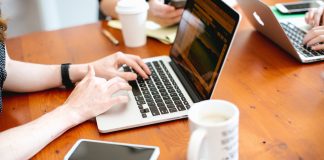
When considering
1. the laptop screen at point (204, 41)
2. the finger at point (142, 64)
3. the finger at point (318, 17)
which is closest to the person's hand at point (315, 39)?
the finger at point (318, 17)

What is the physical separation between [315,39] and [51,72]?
0.83 metres

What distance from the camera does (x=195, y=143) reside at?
0.65 meters

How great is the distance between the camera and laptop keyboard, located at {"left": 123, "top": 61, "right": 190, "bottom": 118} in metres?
0.96

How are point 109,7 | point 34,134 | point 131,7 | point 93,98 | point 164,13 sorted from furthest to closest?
point 109,7 → point 164,13 → point 131,7 → point 93,98 → point 34,134

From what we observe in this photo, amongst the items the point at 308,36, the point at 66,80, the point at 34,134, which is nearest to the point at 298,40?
the point at 308,36

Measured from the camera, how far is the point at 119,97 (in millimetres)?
980

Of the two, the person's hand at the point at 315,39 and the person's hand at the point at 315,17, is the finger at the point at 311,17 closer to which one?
the person's hand at the point at 315,17

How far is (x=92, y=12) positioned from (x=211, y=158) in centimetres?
221

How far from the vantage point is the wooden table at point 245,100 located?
0.85 meters

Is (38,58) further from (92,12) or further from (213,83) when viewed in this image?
(92,12)

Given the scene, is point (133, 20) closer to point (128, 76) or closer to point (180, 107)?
point (128, 76)

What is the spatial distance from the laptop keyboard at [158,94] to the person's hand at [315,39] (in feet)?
1.52

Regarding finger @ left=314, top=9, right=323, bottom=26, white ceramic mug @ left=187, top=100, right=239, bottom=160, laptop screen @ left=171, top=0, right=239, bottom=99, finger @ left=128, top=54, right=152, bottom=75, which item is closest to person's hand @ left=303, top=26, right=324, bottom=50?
finger @ left=314, top=9, right=323, bottom=26

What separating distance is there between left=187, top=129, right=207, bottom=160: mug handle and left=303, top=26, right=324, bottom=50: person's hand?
701mm
